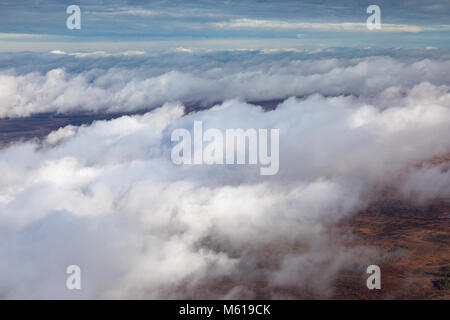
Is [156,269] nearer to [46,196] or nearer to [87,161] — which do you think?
[46,196]

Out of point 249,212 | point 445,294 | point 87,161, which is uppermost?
point 87,161
